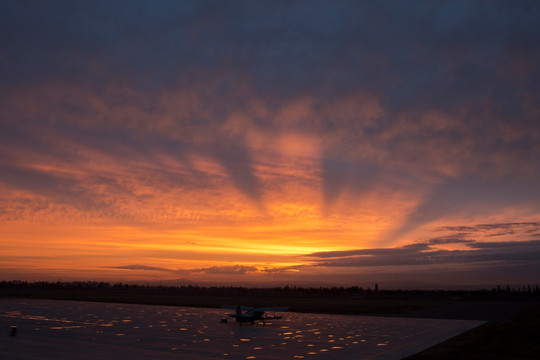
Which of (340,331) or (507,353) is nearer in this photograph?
(507,353)

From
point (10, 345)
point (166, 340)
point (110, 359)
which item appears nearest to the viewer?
point (110, 359)

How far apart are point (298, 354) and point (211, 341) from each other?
7.31 meters

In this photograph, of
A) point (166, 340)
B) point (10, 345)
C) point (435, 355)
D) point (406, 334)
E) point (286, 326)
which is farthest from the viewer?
point (286, 326)

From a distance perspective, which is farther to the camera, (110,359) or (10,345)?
(10,345)

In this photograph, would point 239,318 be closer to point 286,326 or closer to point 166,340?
point 286,326

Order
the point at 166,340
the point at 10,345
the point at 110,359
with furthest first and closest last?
the point at 166,340, the point at 10,345, the point at 110,359

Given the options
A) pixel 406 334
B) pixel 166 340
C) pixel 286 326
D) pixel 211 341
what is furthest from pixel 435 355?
pixel 286 326

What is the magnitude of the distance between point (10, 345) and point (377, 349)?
20.9 m

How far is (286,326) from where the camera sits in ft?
124

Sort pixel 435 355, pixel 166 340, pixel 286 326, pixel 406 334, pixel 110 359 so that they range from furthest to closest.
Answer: pixel 286 326 → pixel 406 334 → pixel 166 340 → pixel 435 355 → pixel 110 359

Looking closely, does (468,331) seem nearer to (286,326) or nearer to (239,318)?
(286,326)

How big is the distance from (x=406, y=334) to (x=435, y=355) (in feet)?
35.7

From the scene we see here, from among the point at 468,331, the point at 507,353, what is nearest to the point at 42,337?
the point at 507,353

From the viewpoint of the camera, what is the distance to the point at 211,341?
26.8m
